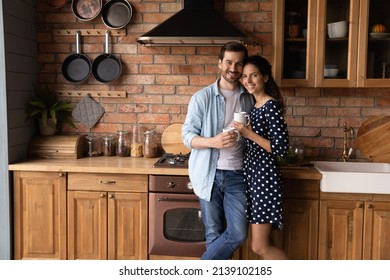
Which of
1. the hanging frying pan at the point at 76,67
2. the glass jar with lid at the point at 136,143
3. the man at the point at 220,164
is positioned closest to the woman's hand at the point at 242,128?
the man at the point at 220,164

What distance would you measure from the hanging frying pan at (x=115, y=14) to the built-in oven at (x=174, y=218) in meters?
1.26

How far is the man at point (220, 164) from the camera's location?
9.54ft

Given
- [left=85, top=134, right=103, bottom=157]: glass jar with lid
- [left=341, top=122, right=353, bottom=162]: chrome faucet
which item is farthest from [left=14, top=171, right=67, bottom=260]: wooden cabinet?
[left=341, top=122, right=353, bottom=162]: chrome faucet

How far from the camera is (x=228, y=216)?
294cm

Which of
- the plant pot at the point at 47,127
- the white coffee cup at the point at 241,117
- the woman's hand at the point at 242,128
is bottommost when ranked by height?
the plant pot at the point at 47,127

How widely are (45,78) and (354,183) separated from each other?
7.93 ft

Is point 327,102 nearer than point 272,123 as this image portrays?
No

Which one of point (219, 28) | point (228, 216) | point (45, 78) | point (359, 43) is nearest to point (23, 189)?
point (45, 78)

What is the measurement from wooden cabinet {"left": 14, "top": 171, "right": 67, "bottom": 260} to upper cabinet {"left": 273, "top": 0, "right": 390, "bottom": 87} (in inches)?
66.9

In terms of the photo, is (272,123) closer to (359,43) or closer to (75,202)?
(359,43)

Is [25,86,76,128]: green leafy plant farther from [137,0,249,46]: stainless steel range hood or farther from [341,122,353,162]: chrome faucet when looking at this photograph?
[341,122,353,162]: chrome faucet

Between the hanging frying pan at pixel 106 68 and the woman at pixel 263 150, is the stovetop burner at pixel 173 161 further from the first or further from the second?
the hanging frying pan at pixel 106 68
